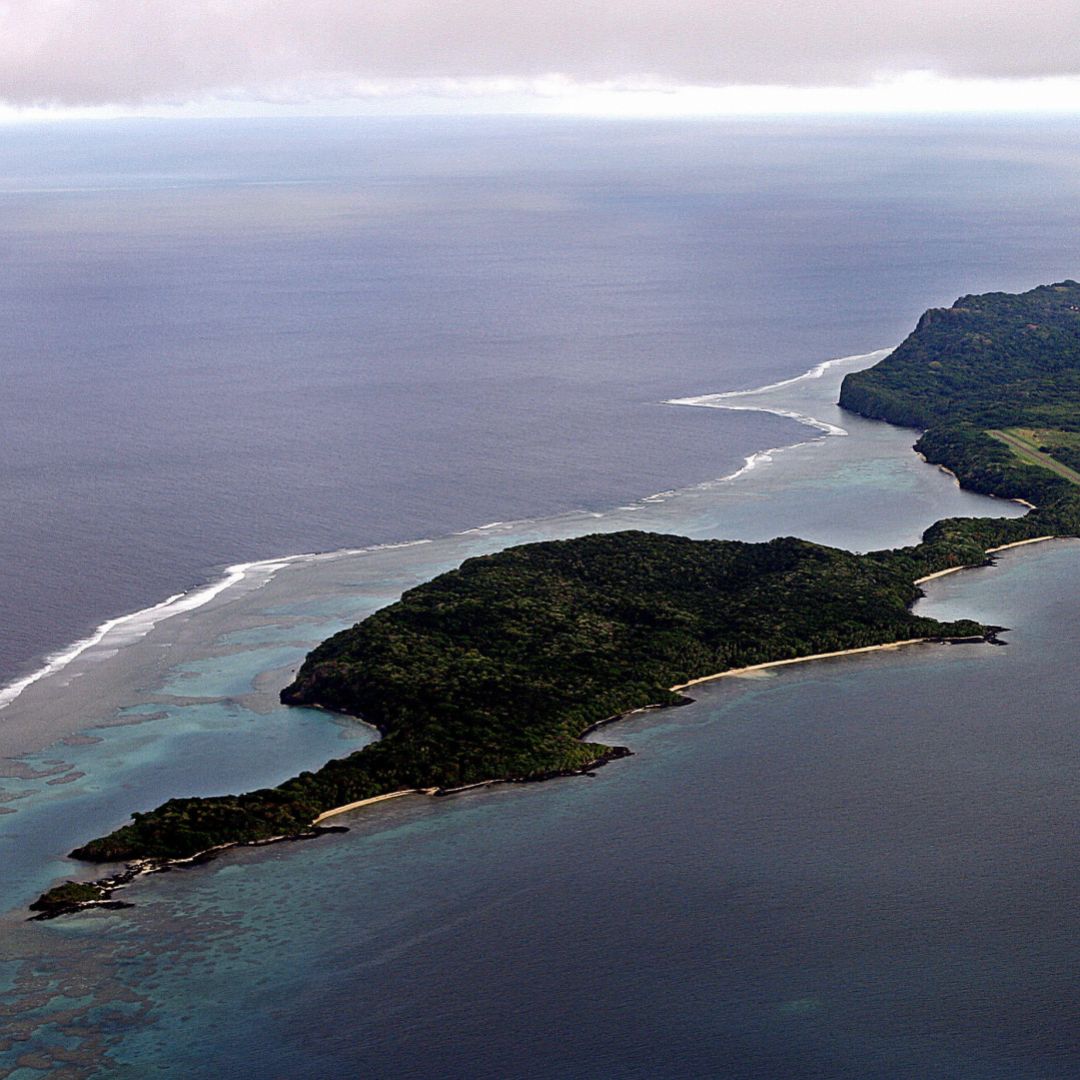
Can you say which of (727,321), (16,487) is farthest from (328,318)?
(16,487)

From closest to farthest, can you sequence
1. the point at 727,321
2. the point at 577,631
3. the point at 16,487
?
the point at 577,631 < the point at 16,487 < the point at 727,321

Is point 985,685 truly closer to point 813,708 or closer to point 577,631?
point 813,708

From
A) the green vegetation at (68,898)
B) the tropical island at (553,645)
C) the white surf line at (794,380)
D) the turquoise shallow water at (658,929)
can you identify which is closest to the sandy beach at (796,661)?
the tropical island at (553,645)

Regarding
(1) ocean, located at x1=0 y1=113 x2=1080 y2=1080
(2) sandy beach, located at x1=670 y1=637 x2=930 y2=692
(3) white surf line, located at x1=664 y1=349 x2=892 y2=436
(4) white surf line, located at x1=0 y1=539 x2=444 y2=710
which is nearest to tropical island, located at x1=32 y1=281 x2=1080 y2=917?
(2) sandy beach, located at x1=670 y1=637 x2=930 y2=692

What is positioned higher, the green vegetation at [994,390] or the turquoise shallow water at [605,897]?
the green vegetation at [994,390]

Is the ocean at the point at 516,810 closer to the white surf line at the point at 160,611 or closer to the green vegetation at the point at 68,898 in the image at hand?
the white surf line at the point at 160,611

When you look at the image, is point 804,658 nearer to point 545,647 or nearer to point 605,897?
point 545,647

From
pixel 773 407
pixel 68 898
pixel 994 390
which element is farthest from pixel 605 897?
pixel 994 390
